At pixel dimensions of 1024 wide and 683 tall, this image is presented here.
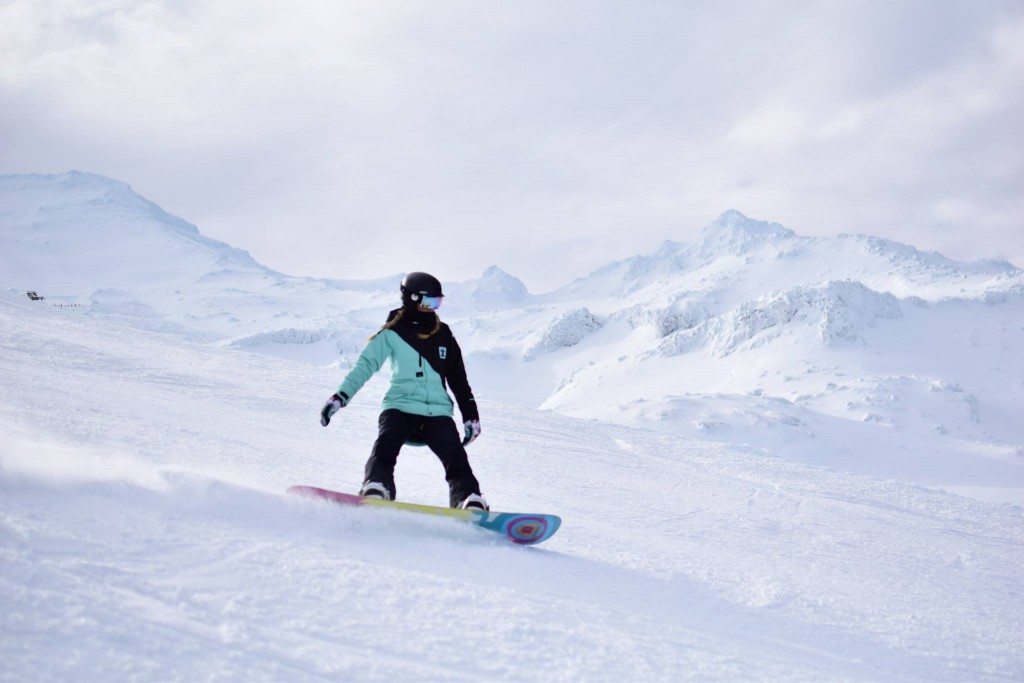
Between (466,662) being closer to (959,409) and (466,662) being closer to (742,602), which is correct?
(742,602)

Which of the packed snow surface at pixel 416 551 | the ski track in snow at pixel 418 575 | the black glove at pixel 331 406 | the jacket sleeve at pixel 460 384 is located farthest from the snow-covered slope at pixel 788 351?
the black glove at pixel 331 406

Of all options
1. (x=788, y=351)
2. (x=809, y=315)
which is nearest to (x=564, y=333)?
(x=809, y=315)

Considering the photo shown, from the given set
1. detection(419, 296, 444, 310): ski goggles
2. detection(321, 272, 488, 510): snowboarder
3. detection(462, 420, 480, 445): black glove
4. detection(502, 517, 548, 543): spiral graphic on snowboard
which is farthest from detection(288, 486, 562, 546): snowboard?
detection(419, 296, 444, 310): ski goggles

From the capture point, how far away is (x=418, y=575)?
267 cm

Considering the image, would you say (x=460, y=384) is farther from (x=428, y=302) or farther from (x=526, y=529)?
(x=526, y=529)

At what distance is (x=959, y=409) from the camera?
27.5 meters

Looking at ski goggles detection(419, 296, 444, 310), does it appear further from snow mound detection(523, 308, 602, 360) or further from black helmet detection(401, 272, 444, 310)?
snow mound detection(523, 308, 602, 360)

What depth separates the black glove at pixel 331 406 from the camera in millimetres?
3815

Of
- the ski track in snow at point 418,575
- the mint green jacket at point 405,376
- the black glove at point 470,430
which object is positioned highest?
the mint green jacket at point 405,376

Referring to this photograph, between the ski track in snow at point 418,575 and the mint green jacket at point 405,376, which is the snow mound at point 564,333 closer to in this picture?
the ski track in snow at point 418,575

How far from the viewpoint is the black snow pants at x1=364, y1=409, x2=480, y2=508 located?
12.6 ft

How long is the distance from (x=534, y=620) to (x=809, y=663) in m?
1.24

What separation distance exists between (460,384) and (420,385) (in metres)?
0.38

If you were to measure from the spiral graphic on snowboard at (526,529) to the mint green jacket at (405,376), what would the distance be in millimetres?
1056
